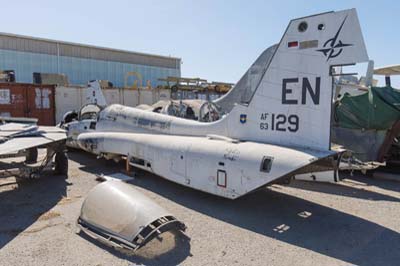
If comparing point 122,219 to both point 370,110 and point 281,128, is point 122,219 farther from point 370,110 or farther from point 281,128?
point 370,110

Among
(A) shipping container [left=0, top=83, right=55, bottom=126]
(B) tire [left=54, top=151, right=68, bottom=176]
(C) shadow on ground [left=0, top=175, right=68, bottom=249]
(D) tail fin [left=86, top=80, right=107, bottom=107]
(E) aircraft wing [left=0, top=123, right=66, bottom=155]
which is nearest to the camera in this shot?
(C) shadow on ground [left=0, top=175, right=68, bottom=249]

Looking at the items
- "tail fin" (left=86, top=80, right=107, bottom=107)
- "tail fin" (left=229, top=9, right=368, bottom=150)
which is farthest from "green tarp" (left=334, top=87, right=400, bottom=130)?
"tail fin" (left=86, top=80, right=107, bottom=107)

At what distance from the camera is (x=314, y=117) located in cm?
565

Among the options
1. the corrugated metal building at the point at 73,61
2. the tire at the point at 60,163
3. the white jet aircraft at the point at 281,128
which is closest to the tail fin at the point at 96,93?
the tire at the point at 60,163

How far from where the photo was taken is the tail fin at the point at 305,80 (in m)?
5.20

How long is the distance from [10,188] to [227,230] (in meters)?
5.63

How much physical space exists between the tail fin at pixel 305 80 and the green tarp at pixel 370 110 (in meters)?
4.80

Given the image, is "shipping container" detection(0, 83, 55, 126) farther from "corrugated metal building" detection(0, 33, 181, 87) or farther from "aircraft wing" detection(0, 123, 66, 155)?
"corrugated metal building" detection(0, 33, 181, 87)

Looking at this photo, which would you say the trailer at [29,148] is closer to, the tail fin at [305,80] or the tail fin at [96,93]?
the tail fin at [96,93]

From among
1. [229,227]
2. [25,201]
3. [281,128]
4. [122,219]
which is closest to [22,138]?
[25,201]

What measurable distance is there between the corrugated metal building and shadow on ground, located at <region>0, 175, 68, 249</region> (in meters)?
29.0

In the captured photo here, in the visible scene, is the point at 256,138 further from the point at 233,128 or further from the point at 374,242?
the point at 374,242

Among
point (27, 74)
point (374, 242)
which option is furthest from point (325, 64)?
point (27, 74)

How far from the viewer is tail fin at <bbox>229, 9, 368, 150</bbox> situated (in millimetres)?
5195
